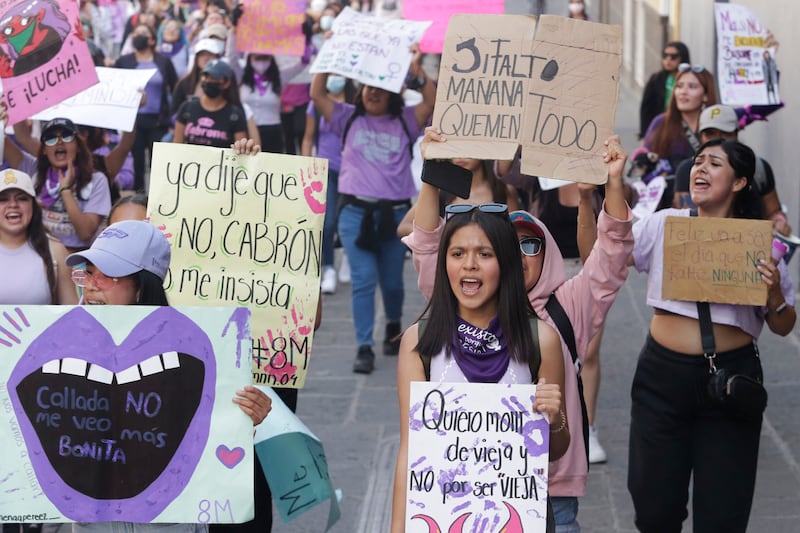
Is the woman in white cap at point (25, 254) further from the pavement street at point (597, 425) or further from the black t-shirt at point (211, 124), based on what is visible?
the black t-shirt at point (211, 124)

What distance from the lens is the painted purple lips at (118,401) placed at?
3811 millimetres

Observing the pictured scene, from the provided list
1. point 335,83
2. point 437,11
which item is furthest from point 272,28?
point 437,11

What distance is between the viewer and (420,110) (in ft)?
28.3

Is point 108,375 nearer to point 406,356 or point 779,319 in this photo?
point 406,356

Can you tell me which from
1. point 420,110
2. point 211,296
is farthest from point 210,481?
point 420,110

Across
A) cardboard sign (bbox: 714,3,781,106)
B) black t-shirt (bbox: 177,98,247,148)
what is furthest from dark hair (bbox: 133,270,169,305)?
cardboard sign (bbox: 714,3,781,106)

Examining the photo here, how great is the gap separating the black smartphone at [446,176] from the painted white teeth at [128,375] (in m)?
1.18

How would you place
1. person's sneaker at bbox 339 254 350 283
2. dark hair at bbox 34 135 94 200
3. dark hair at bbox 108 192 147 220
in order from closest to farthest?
dark hair at bbox 108 192 147 220 < dark hair at bbox 34 135 94 200 < person's sneaker at bbox 339 254 350 283

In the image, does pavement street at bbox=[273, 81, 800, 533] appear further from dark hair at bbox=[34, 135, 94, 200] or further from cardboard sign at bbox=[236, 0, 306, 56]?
cardboard sign at bbox=[236, 0, 306, 56]

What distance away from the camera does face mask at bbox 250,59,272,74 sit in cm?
1150

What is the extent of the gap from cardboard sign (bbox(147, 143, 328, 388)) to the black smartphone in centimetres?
62

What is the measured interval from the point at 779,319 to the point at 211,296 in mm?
2131

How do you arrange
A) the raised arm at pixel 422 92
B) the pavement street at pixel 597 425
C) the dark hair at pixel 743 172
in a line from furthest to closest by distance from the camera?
the raised arm at pixel 422 92 < the pavement street at pixel 597 425 < the dark hair at pixel 743 172

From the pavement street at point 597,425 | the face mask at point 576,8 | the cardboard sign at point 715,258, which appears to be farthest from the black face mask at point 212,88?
the face mask at point 576,8
